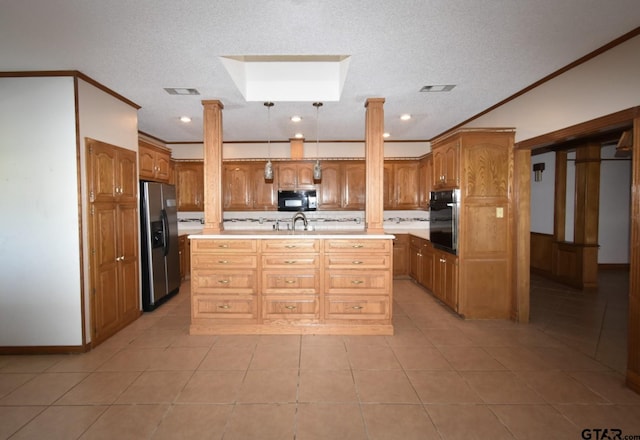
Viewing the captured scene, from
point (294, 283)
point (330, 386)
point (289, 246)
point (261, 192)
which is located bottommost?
point (330, 386)

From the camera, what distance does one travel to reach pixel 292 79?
3725mm

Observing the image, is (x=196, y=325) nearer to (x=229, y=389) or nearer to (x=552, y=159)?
(x=229, y=389)

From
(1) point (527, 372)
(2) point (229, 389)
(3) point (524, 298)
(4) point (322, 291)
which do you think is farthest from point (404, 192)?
(2) point (229, 389)

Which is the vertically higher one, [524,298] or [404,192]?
A: [404,192]

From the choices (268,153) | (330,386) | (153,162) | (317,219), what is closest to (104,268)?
(153,162)

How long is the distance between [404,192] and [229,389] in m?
4.73

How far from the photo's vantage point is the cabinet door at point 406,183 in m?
6.11

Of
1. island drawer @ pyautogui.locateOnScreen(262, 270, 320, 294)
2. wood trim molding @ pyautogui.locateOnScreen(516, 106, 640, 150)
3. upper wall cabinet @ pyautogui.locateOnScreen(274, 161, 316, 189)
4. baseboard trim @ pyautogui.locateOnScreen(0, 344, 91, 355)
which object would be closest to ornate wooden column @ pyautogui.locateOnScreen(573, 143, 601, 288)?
wood trim molding @ pyautogui.locateOnScreen(516, 106, 640, 150)

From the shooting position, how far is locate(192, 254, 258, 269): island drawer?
11.1 ft

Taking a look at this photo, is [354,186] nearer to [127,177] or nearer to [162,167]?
[162,167]

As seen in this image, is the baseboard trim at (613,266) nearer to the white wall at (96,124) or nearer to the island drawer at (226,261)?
the island drawer at (226,261)

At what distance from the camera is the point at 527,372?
2623mm

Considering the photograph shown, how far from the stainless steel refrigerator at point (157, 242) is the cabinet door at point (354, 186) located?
294cm

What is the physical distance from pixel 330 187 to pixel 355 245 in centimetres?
277
